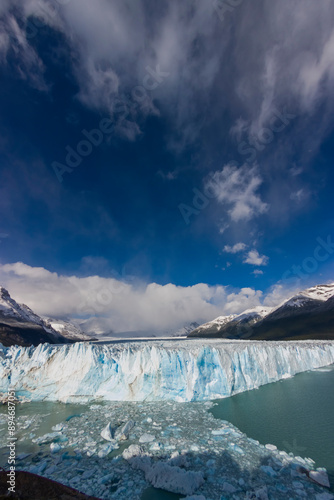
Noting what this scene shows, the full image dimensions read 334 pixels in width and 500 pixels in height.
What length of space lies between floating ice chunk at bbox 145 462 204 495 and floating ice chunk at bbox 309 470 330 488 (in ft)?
12.2

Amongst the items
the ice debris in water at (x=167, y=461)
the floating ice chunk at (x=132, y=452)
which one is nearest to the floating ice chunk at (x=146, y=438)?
the ice debris in water at (x=167, y=461)

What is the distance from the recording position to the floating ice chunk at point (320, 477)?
6998 mm

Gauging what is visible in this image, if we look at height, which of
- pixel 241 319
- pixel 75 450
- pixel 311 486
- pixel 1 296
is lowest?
pixel 311 486

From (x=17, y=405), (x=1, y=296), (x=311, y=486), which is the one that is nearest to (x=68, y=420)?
(x=17, y=405)

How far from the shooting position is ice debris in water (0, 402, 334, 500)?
6.85m

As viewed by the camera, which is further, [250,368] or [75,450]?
[250,368]

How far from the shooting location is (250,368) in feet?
61.6

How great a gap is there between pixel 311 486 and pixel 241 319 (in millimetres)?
169687

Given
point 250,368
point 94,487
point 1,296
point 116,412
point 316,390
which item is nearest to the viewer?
point 94,487

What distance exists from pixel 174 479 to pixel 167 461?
3.57 ft

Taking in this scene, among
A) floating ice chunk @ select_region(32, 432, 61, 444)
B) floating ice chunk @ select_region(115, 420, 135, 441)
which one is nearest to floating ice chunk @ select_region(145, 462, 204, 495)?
floating ice chunk @ select_region(115, 420, 135, 441)

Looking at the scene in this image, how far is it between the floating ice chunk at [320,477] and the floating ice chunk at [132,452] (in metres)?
6.04

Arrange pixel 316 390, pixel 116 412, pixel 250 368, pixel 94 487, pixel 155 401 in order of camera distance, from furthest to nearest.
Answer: pixel 250 368, pixel 316 390, pixel 155 401, pixel 116 412, pixel 94 487

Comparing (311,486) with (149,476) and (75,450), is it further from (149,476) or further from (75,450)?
(75,450)
